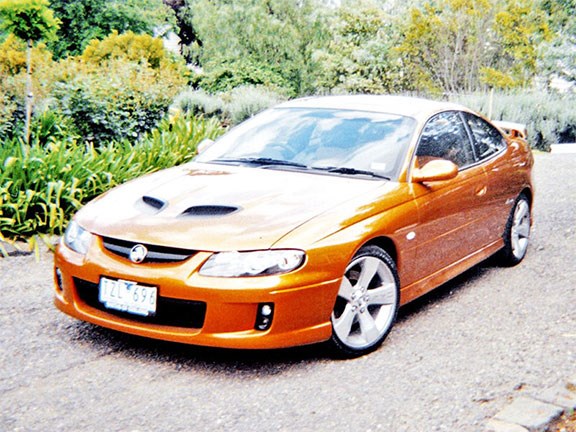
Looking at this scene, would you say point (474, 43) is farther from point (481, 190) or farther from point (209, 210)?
point (209, 210)

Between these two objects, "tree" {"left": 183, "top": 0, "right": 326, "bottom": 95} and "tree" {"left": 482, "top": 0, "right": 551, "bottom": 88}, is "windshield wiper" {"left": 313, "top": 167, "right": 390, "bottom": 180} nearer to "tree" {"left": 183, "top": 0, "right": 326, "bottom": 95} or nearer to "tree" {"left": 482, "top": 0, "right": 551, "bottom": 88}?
"tree" {"left": 482, "top": 0, "right": 551, "bottom": 88}

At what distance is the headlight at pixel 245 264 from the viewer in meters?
4.26

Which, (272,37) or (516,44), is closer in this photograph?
(516,44)

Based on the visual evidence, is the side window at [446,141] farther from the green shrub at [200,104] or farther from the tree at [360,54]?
the tree at [360,54]

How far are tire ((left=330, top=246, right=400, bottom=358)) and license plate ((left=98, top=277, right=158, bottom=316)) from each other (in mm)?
991

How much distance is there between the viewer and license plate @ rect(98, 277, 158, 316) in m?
4.36

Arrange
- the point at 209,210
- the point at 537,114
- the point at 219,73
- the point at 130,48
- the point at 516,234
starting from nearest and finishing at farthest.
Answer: the point at 209,210, the point at 516,234, the point at 537,114, the point at 130,48, the point at 219,73

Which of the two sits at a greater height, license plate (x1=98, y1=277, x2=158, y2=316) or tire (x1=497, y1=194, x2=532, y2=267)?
license plate (x1=98, y1=277, x2=158, y2=316)

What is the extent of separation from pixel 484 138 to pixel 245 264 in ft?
10.0

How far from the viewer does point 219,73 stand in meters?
24.2

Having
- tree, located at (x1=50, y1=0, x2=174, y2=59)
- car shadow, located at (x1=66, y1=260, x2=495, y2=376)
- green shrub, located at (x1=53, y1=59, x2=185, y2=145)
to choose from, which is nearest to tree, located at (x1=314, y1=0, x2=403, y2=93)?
tree, located at (x1=50, y1=0, x2=174, y2=59)

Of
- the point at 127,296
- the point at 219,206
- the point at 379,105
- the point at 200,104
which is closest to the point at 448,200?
the point at 379,105

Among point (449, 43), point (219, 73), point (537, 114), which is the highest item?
point (449, 43)

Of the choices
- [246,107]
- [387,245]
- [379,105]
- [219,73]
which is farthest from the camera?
[219,73]
